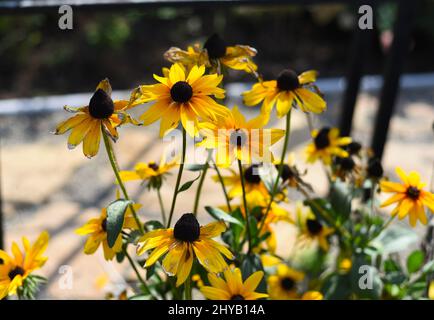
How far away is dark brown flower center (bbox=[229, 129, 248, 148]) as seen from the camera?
0.95 metres

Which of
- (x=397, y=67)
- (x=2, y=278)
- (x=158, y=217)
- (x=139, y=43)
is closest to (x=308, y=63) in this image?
(x=139, y=43)

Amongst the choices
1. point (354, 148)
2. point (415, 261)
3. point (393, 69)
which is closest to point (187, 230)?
point (354, 148)

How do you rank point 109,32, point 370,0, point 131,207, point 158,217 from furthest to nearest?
point 109,32, point 158,217, point 370,0, point 131,207

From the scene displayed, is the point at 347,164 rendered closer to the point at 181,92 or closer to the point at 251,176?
the point at 251,176

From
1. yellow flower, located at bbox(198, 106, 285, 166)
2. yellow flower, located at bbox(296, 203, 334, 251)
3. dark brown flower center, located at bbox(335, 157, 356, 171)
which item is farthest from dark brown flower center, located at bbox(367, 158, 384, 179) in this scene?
yellow flower, located at bbox(198, 106, 285, 166)

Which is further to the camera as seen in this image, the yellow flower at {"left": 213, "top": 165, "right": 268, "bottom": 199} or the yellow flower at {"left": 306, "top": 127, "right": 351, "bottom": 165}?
the yellow flower at {"left": 306, "top": 127, "right": 351, "bottom": 165}

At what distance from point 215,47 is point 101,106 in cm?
26

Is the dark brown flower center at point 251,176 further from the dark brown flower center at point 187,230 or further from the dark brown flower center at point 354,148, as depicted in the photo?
the dark brown flower center at point 187,230

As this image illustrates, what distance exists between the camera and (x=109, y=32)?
11.4 ft

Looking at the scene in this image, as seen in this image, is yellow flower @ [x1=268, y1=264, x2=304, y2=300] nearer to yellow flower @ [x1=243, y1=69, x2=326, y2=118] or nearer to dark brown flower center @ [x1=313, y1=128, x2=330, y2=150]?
dark brown flower center @ [x1=313, y1=128, x2=330, y2=150]

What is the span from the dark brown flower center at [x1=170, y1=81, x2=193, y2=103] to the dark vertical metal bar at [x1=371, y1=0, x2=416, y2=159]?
0.87 meters

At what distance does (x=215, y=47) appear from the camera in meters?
1.07

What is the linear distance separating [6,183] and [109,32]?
1296 mm
